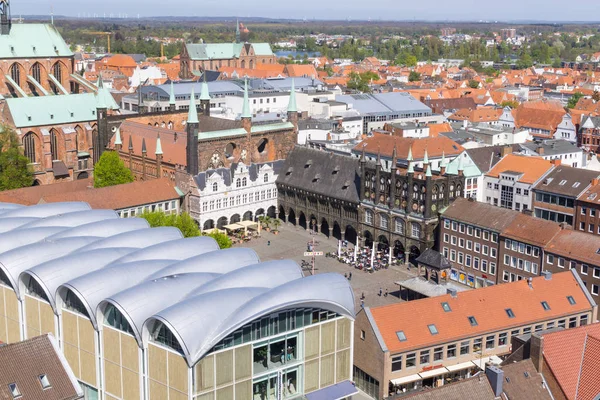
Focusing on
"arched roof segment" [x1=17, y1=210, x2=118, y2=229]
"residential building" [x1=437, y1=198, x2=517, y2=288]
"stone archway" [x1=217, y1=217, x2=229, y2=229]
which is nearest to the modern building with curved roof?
"arched roof segment" [x1=17, y1=210, x2=118, y2=229]

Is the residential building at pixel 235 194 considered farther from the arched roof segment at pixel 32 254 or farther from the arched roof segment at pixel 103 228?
the arched roof segment at pixel 32 254

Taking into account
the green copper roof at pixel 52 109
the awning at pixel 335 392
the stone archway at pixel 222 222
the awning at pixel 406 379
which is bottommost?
the stone archway at pixel 222 222

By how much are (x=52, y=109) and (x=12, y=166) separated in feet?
53.1

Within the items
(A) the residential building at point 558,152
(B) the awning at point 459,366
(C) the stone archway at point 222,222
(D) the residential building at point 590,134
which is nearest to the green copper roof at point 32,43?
(C) the stone archway at point 222,222

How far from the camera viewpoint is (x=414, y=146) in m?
115

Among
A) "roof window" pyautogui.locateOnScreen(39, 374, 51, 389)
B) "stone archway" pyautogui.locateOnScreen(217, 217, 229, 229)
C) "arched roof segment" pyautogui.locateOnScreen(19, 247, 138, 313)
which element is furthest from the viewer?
"stone archway" pyautogui.locateOnScreen(217, 217, 229, 229)

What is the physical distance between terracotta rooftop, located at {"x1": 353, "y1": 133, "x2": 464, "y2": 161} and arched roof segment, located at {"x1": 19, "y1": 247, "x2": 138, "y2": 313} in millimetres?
63620

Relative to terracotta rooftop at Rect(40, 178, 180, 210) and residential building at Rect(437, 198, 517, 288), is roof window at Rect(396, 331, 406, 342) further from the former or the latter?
terracotta rooftop at Rect(40, 178, 180, 210)

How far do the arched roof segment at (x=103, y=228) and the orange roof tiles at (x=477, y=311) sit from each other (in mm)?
21371

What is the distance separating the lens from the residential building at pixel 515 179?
97.8 m

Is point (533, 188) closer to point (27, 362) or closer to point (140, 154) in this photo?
point (140, 154)

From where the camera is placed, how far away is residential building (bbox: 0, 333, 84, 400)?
45000 mm

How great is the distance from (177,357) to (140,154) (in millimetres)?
66495

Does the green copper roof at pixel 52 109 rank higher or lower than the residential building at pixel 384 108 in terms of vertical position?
higher
